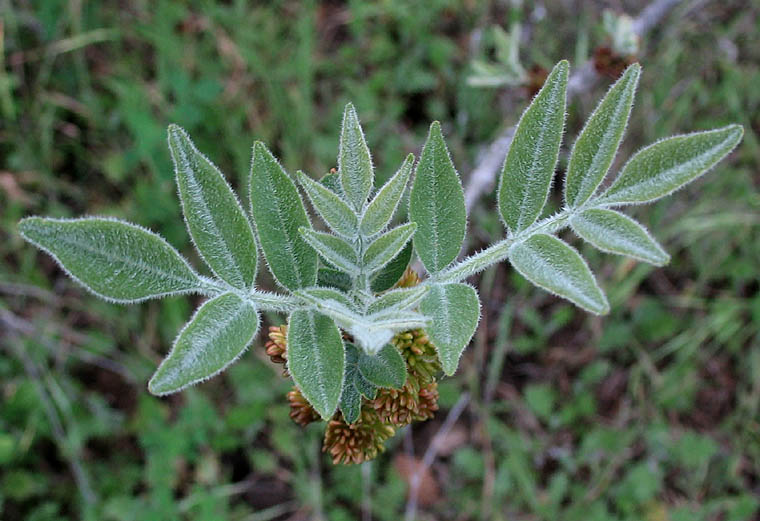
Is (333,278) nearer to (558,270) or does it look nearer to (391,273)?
(391,273)

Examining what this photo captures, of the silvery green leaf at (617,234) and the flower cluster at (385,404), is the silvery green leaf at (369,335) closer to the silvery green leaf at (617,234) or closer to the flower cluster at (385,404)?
the flower cluster at (385,404)

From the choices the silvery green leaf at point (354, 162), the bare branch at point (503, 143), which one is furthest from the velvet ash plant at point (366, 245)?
the bare branch at point (503, 143)

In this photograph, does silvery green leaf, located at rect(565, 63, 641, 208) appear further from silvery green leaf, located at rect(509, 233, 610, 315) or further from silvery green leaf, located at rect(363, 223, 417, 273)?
silvery green leaf, located at rect(363, 223, 417, 273)

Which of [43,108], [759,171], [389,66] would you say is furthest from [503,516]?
[43,108]

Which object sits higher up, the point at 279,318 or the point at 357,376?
the point at 357,376

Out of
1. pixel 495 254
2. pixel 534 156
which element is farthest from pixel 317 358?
pixel 534 156

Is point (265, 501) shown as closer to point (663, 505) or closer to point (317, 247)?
point (663, 505)
